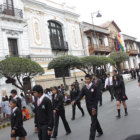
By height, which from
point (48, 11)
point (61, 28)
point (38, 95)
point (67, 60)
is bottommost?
point (38, 95)

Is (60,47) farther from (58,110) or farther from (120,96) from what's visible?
(58,110)

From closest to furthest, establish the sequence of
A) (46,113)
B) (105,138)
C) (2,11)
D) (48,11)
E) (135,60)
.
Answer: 1. (46,113)
2. (105,138)
3. (2,11)
4. (48,11)
5. (135,60)

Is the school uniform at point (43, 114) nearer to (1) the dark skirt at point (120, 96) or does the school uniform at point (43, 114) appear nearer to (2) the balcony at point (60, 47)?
(1) the dark skirt at point (120, 96)

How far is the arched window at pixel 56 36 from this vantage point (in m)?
23.4

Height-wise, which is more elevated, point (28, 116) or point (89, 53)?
point (89, 53)

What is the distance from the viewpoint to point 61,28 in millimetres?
25234

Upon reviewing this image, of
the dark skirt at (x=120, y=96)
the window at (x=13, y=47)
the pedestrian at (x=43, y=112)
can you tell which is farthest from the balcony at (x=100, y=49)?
the pedestrian at (x=43, y=112)

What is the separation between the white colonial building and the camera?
1825 centimetres

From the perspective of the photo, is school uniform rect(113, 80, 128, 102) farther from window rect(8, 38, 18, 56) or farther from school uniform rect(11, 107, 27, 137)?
window rect(8, 38, 18, 56)

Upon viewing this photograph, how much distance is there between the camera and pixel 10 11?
1880cm

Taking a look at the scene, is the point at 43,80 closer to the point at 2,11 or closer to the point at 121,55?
the point at 2,11

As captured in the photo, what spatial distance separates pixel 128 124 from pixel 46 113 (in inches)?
123

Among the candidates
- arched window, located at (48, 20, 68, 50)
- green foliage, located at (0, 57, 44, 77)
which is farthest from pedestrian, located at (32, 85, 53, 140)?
arched window, located at (48, 20, 68, 50)

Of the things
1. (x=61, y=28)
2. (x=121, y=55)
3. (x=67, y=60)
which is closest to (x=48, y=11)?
(x=61, y=28)
